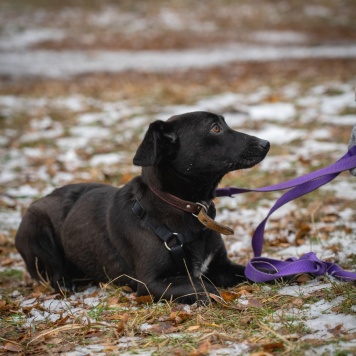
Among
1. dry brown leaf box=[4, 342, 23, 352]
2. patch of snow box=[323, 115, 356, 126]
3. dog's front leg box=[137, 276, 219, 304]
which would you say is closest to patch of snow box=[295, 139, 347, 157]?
patch of snow box=[323, 115, 356, 126]

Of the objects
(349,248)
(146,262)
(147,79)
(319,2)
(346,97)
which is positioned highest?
(319,2)

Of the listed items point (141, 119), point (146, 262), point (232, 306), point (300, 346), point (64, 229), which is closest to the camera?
point (300, 346)

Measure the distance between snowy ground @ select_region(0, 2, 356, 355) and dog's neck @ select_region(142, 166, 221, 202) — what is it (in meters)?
0.86

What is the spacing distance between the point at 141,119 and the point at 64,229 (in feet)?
22.1

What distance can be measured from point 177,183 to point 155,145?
39 centimetres

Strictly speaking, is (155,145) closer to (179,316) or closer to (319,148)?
(179,316)

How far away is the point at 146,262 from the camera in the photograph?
420 cm

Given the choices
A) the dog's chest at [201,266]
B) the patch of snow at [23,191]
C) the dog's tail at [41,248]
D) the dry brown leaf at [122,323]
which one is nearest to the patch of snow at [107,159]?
the patch of snow at [23,191]

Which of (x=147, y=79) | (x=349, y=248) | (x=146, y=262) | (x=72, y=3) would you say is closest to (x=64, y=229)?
(x=146, y=262)

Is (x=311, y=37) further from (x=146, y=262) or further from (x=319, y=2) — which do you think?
(x=146, y=262)

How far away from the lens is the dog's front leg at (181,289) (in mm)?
3973

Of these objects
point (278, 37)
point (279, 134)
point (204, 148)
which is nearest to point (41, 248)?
point (204, 148)

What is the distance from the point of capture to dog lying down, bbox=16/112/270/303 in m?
4.14

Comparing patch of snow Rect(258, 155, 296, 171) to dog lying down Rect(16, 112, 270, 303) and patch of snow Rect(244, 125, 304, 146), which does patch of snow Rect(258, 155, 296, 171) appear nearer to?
patch of snow Rect(244, 125, 304, 146)
